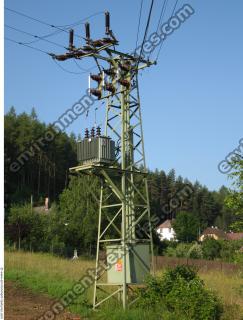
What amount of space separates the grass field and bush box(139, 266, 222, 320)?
2.26 feet

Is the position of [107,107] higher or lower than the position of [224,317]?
higher

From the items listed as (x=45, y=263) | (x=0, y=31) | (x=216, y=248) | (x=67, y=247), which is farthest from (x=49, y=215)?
(x=0, y=31)

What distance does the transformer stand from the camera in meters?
14.5

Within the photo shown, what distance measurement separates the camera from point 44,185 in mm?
76500

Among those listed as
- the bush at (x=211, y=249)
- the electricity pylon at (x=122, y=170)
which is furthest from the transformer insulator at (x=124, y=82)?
the bush at (x=211, y=249)

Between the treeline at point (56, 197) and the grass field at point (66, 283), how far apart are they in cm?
261

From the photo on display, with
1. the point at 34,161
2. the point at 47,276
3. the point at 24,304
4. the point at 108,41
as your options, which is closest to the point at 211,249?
the point at 47,276

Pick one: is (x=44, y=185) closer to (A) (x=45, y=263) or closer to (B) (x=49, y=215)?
(B) (x=49, y=215)

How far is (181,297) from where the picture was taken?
13.4 meters

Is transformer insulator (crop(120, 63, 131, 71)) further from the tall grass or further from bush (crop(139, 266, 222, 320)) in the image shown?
the tall grass

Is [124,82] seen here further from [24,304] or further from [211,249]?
[211,249]

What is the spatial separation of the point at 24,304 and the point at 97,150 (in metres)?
5.54

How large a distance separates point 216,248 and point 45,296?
35837mm

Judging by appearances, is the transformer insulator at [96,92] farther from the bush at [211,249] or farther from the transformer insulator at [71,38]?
the bush at [211,249]
